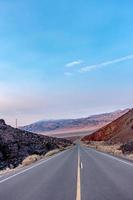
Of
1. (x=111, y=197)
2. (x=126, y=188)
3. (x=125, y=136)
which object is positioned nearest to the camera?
(x=111, y=197)

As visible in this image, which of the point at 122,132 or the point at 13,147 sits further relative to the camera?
the point at 122,132

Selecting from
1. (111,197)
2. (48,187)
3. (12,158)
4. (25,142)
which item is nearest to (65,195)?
(111,197)

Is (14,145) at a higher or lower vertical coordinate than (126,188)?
higher

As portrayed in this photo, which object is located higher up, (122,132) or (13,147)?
(122,132)

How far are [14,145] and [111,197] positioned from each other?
55.1m

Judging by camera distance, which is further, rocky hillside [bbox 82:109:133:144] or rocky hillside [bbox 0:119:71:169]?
rocky hillside [bbox 82:109:133:144]

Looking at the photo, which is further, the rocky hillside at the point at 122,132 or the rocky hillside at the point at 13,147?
the rocky hillside at the point at 122,132

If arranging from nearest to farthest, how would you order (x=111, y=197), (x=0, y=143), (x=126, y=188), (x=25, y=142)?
(x=111, y=197) → (x=126, y=188) → (x=0, y=143) → (x=25, y=142)

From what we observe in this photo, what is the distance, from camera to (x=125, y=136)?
10856 centimetres

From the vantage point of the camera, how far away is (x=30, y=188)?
16266 mm

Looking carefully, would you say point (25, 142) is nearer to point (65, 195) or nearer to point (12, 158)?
point (12, 158)

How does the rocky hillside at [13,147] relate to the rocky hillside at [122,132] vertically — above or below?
below

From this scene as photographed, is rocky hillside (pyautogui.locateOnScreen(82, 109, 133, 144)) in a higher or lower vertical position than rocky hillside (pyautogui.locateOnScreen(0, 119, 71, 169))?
higher

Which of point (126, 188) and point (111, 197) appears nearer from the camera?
point (111, 197)
